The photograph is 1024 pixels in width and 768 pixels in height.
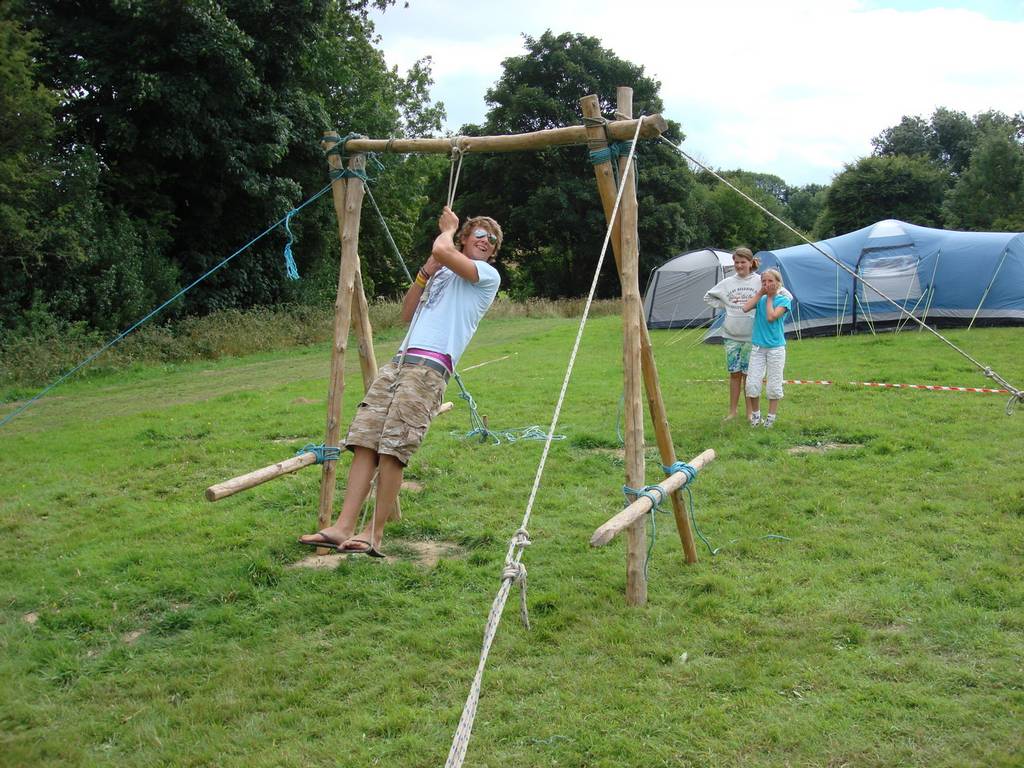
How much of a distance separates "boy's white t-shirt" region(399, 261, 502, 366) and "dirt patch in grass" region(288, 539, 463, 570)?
129 centimetres

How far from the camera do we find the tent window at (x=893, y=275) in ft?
53.6

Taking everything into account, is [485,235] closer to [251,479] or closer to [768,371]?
[251,479]

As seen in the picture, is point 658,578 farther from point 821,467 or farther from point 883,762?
point 821,467

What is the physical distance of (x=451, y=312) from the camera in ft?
15.0

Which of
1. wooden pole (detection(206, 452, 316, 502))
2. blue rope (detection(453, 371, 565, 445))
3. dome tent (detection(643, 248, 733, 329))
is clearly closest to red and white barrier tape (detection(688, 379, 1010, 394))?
blue rope (detection(453, 371, 565, 445))

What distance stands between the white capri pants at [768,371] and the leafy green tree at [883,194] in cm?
3464

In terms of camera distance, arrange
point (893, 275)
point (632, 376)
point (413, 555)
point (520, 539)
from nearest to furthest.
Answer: point (520, 539) → point (632, 376) → point (413, 555) → point (893, 275)

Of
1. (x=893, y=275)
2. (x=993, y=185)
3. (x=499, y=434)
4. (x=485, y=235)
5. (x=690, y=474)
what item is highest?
(x=993, y=185)

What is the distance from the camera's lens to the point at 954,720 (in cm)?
312

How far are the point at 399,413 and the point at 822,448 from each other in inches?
168

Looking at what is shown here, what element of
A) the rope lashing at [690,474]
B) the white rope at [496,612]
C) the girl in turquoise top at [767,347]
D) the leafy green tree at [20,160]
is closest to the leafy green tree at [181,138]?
A: the leafy green tree at [20,160]

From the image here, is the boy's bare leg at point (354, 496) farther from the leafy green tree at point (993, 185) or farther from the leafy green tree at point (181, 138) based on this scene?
the leafy green tree at point (993, 185)

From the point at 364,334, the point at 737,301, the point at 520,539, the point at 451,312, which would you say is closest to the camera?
the point at 520,539

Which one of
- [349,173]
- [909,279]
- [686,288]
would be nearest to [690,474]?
[349,173]
